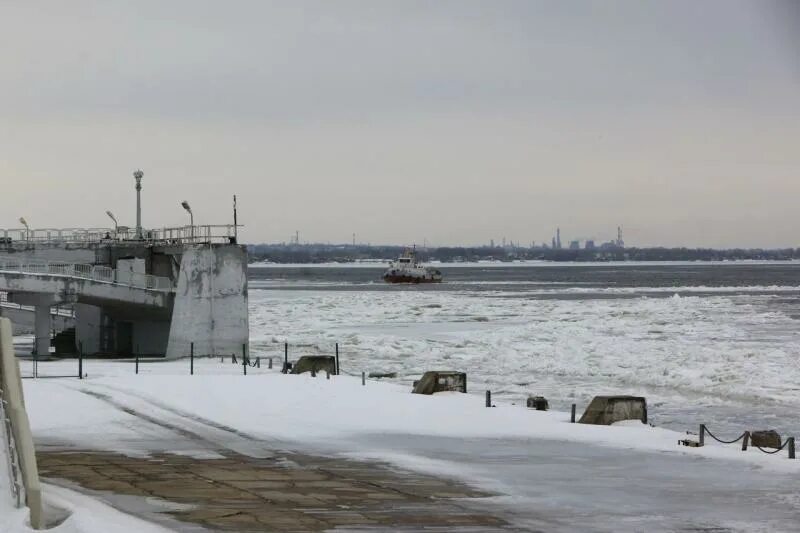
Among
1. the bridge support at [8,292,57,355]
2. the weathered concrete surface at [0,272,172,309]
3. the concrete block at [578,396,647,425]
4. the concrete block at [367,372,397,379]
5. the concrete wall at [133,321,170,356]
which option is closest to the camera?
the concrete block at [578,396,647,425]

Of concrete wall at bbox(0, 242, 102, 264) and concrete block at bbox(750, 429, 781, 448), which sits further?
concrete wall at bbox(0, 242, 102, 264)

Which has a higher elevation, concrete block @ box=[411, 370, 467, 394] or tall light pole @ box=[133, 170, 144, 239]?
tall light pole @ box=[133, 170, 144, 239]

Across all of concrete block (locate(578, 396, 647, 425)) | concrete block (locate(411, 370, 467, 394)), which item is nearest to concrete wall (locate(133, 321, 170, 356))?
concrete block (locate(411, 370, 467, 394))

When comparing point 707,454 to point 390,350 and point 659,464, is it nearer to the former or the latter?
point 659,464

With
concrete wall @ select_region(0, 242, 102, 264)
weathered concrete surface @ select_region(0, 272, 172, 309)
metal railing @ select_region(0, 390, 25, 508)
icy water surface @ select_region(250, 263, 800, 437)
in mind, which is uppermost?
concrete wall @ select_region(0, 242, 102, 264)

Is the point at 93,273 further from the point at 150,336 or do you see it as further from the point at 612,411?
the point at 612,411

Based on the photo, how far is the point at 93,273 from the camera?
167ft

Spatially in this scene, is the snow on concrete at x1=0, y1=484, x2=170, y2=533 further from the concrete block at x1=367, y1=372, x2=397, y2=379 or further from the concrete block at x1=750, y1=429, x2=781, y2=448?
the concrete block at x1=367, y1=372, x2=397, y2=379

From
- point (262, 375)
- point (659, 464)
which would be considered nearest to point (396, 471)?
point (659, 464)

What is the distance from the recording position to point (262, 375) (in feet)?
123

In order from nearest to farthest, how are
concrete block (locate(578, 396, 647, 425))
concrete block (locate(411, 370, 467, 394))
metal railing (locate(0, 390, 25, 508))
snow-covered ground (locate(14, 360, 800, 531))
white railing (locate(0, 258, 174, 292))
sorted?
metal railing (locate(0, 390, 25, 508)), snow-covered ground (locate(14, 360, 800, 531)), concrete block (locate(578, 396, 647, 425)), concrete block (locate(411, 370, 467, 394)), white railing (locate(0, 258, 174, 292))

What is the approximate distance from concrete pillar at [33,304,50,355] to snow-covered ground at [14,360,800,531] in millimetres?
13414

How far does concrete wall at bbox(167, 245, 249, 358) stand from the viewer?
51.2 meters

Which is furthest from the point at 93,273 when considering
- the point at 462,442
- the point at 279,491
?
the point at 279,491
